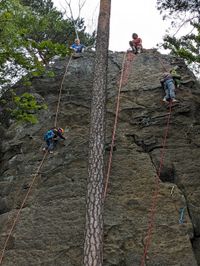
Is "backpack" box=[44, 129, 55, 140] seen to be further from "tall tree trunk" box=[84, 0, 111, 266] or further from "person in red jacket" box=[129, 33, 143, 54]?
"person in red jacket" box=[129, 33, 143, 54]

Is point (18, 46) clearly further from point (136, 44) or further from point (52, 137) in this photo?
point (136, 44)

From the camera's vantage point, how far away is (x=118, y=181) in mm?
8359

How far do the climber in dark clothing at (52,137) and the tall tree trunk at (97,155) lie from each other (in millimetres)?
2601

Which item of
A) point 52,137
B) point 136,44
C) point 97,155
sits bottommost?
point 97,155

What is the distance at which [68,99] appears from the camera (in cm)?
1183

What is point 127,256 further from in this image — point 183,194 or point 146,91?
point 146,91

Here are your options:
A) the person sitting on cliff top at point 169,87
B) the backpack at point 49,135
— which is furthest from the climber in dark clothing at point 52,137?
the person sitting on cliff top at point 169,87

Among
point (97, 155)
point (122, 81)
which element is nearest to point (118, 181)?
point (97, 155)

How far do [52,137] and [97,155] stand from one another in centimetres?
325

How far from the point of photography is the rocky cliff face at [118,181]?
275 inches

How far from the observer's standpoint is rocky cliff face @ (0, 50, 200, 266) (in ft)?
22.9

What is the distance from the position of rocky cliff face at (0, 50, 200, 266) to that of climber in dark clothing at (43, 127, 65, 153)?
9.3 inches

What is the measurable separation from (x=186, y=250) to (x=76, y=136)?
14.6 feet

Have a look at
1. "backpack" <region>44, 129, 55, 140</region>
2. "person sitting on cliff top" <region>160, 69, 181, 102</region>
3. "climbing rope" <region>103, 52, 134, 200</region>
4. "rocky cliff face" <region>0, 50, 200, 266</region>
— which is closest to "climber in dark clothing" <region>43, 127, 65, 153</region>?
"backpack" <region>44, 129, 55, 140</region>
